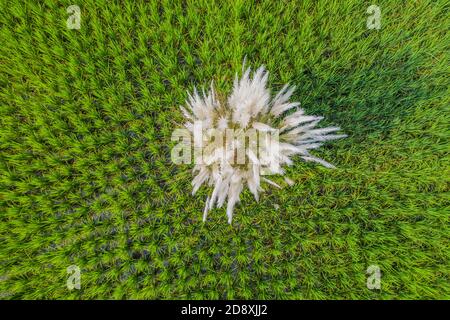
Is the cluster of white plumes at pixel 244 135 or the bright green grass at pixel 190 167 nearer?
the cluster of white plumes at pixel 244 135

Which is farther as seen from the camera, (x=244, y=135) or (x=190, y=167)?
(x=190, y=167)

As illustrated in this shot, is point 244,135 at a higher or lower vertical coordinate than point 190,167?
higher

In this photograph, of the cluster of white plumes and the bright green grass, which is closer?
the cluster of white plumes

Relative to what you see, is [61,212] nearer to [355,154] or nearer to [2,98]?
[2,98]

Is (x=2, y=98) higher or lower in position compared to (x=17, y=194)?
higher

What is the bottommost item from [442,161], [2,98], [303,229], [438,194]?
[303,229]

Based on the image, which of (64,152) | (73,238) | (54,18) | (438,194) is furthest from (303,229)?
(54,18)

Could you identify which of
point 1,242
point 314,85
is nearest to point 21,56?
point 1,242

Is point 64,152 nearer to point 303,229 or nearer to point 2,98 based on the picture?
point 2,98
